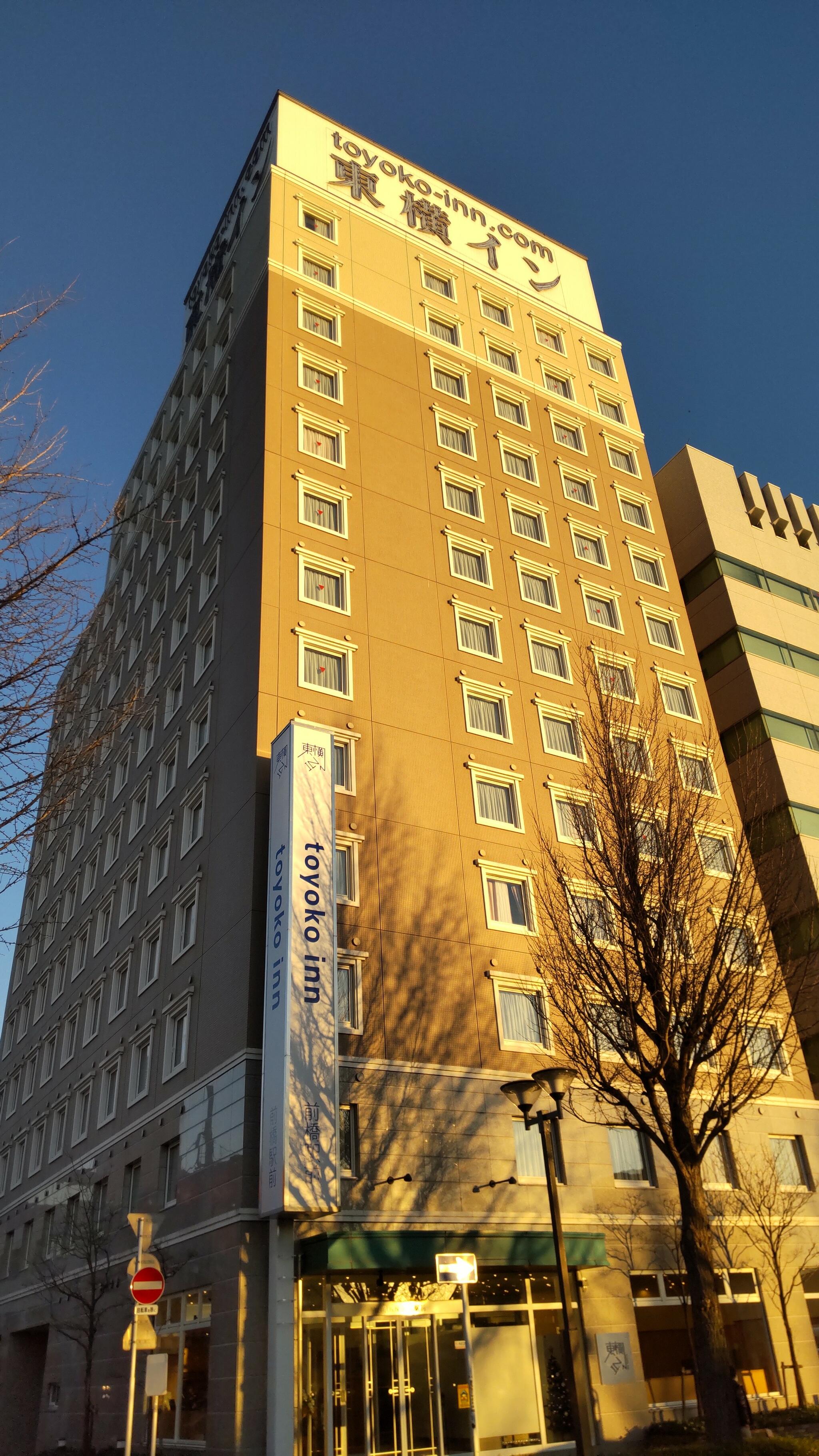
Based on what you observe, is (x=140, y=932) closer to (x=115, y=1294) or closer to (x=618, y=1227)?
(x=115, y=1294)

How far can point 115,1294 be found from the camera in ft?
88.2

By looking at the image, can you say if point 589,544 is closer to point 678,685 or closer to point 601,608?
point 601,608

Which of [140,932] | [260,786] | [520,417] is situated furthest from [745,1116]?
[520,417]

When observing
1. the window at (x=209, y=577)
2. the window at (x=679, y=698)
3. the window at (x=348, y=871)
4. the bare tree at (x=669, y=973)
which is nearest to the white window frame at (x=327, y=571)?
the window at (x=209, y=577)

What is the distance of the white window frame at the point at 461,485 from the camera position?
34.8 meters

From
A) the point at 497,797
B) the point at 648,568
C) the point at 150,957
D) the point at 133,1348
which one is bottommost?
the point at 133,1348

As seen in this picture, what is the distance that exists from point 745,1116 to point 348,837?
1370cm

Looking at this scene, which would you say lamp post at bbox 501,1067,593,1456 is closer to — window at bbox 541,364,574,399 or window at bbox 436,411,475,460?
window at bbox 436,411,475,460

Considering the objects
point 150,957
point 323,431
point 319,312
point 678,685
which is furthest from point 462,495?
point 150,957

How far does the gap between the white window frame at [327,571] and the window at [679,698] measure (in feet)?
41.7

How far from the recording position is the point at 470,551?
34.2 metres

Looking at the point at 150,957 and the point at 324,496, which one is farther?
the point at 324,496

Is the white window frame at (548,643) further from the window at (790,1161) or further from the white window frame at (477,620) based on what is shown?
the window at (790,1161)

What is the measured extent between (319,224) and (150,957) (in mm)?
27947
